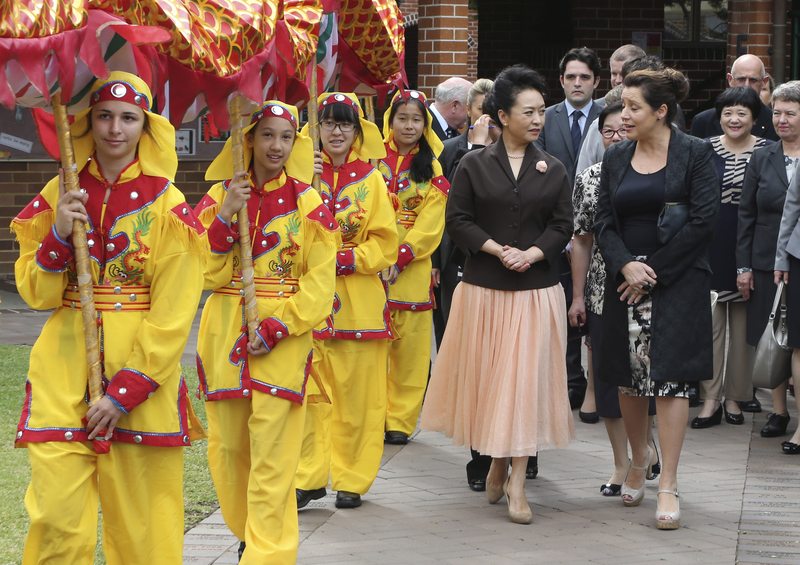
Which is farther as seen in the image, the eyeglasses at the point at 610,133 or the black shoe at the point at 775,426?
the black shoe at the point at 775,426

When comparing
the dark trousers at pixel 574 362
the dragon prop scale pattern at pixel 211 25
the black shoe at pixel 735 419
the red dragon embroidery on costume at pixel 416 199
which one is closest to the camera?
the dragon prop scale pattern at pixel 211 25

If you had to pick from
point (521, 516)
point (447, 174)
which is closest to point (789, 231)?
point (447, 174)

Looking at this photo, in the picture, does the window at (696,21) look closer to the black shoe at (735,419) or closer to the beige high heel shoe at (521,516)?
the black shoe at (735,419)

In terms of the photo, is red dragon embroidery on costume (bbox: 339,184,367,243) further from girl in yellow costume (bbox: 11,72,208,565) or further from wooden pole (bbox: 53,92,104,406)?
wooden pole (bbox: 53,92,104,406)

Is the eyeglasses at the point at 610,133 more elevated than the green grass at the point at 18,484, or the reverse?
the eyeglasses at the point at 610,133

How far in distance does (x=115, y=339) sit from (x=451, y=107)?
487 cm

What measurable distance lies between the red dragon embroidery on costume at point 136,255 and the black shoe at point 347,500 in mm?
2191

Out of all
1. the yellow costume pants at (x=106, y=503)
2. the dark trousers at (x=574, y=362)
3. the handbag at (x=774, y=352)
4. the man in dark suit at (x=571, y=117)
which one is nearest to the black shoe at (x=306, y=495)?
the yellow costume pants at (x=106, y=503)

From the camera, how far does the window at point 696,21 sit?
15031mm

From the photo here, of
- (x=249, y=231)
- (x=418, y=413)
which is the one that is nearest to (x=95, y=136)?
(x=249, y=231)

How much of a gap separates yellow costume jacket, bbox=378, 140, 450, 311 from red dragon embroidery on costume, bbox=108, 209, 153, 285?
3.00 meters

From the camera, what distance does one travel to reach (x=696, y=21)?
15102 mm

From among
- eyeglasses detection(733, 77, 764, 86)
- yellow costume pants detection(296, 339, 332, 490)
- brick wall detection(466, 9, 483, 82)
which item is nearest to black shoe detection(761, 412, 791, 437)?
eyeglasses detection(733, 77, 764, 86)

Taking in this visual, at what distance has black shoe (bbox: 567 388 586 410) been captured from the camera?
7.67m
